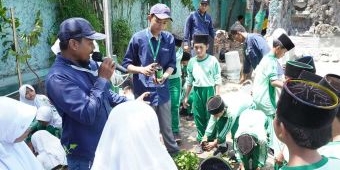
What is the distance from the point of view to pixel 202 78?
536 centimetres

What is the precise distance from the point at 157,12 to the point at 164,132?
1510 mm

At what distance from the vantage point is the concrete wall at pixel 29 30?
582 centimetres

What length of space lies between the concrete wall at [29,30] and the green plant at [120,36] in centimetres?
202

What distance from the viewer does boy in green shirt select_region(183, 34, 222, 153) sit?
211 inches

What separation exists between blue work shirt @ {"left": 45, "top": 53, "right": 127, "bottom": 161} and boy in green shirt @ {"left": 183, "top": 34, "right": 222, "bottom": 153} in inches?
98.3

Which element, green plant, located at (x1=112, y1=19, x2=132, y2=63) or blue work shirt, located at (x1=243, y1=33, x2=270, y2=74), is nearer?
blue work shirt, located at (x1=243, y1=33, x2=270, y2=74)

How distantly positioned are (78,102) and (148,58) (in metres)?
1.83

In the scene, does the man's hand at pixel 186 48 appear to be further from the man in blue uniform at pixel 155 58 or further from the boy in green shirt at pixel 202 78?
the man in blue uniform at pixel 155 58

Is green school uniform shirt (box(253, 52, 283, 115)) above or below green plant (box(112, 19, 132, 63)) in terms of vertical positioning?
below

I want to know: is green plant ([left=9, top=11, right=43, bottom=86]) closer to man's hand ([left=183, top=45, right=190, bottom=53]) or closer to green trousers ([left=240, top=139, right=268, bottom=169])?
man's hand ([left=183, top=45, right=190, bottom=53])

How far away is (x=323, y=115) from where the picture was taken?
1.70 metres

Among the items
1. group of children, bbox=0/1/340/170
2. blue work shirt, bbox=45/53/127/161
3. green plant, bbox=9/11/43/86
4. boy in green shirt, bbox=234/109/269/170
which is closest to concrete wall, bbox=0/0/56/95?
green plant, bbox=9/11/43/86

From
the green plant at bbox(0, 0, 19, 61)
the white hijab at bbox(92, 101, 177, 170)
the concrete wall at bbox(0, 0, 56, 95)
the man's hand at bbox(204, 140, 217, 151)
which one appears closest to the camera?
the white hijab at bbox(92, 101, 177, 170)

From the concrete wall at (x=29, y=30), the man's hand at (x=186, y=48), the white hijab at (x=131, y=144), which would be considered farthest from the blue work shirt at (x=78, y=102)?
the man's hand at (x=186, y=48)
